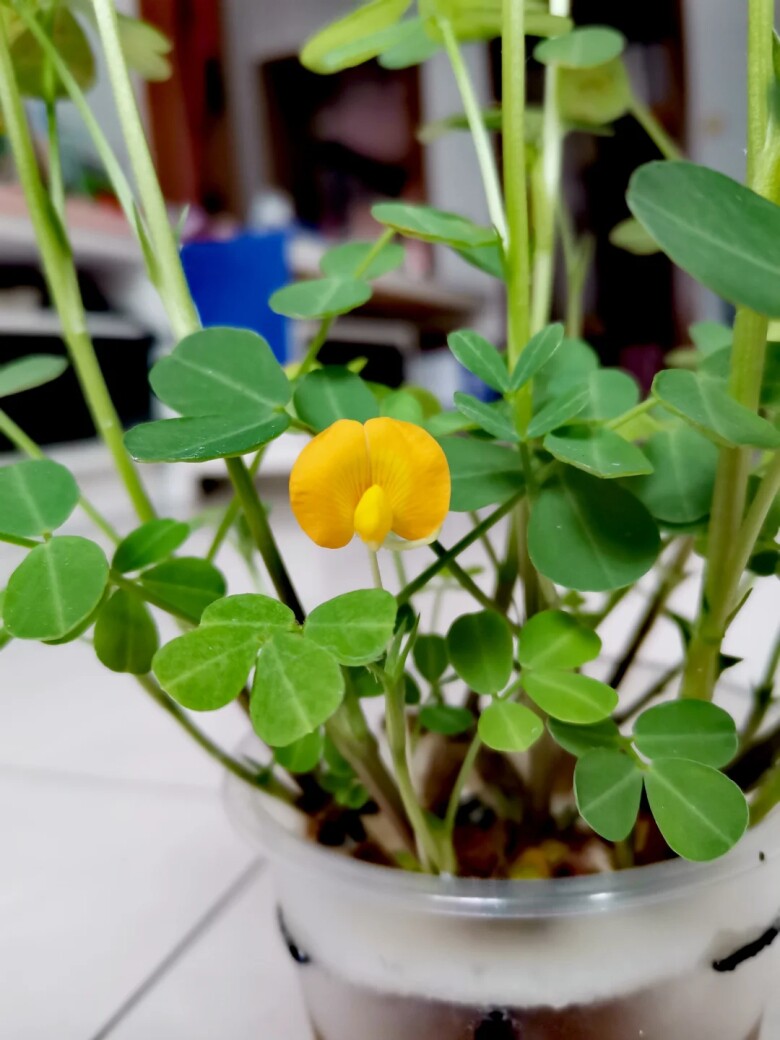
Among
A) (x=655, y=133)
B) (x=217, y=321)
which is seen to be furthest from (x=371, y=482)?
(x=217, y=321)

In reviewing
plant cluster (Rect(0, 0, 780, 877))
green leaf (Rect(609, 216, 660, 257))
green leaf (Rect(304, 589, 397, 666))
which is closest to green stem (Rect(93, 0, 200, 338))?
plant cluster (Rect(0, 0, 780, 877))

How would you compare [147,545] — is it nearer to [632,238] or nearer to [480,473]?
[480,473]

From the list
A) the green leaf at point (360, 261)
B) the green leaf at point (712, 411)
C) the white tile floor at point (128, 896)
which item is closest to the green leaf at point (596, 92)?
the green leaf at point (360, 261)

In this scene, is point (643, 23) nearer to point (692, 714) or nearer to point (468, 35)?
point (468, 35)

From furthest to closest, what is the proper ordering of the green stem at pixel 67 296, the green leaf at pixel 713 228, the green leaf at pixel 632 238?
the green leaf at pixel 632 238 → the green stem at pixel 67 296 → the green leaf at pixel 713 228

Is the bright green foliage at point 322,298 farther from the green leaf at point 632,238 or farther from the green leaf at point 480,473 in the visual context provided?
the green leaf at point 632,238

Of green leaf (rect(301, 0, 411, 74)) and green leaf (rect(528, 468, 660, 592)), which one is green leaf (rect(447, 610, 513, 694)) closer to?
green leaf (rect(528, 468, 660, 592))
